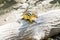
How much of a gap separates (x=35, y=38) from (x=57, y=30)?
0.24 meters

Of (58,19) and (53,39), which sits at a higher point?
(58,19)

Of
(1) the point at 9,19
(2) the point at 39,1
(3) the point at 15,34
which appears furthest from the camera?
(2) the point at 39,1

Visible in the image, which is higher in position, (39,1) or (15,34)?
(39,1)

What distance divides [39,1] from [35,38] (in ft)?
1.41

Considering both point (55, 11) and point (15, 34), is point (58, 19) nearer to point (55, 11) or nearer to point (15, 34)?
point (55, 11)

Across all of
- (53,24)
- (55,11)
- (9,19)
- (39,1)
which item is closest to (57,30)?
(53,24)

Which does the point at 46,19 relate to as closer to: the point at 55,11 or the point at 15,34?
the point at 55,11

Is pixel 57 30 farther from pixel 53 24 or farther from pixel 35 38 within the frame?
Result: pixel 35 38

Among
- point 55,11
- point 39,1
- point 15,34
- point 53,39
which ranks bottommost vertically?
point 53,39

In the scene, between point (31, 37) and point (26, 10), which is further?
point (26, 10)

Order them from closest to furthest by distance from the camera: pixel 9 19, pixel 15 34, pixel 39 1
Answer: pixel 15 34, pixel 9 19, pixel 39 1

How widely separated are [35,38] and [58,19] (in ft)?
0.95

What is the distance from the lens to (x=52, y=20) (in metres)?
1.59

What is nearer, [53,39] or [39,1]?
[53,39]
